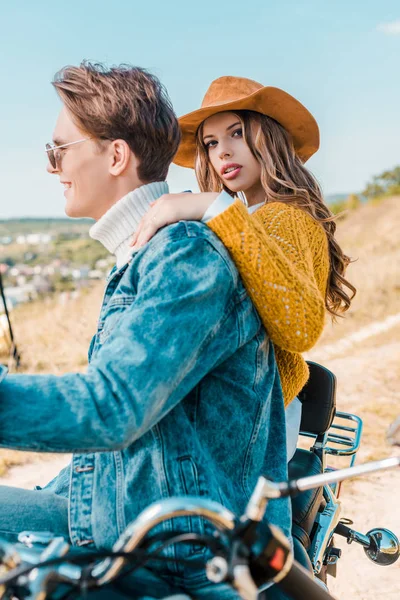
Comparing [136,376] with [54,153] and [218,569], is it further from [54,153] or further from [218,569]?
[54,153]

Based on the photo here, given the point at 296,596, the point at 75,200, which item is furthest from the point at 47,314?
the point at 296,596

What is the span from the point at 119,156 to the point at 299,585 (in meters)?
1.15

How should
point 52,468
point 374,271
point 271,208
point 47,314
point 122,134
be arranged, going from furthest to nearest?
point 374,271 < point 47,314 < point 52,468 < point 271,208 < point 122,134

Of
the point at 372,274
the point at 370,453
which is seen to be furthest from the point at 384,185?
the point at 370,453

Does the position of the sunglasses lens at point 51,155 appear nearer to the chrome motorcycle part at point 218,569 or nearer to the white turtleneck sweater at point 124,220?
the white turtleneck sweater at point 124,220

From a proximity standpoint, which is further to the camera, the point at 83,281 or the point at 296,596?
the point at 83,281

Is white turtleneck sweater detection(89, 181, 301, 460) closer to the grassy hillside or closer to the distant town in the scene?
the grassy hillside

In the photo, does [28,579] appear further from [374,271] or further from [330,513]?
[374,271]

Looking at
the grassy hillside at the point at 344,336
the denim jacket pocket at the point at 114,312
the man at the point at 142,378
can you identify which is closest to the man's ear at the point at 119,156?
the man at the point at 142,378

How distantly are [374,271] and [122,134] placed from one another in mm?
14806

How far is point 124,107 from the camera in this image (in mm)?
1745

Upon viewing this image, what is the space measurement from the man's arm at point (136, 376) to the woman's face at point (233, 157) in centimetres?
150

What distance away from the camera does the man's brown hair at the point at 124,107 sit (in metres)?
1.74

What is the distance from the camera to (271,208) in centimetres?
221
